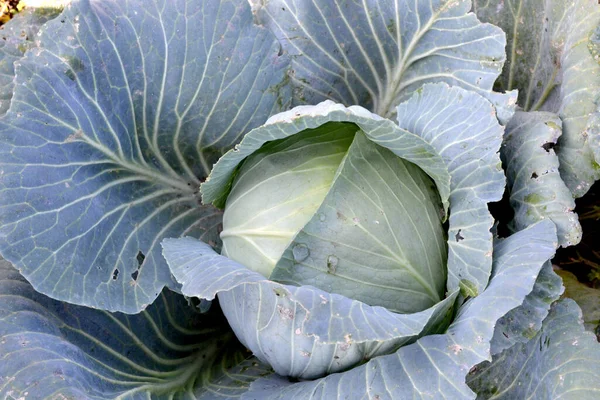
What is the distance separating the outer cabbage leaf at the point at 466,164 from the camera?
1.58 meters

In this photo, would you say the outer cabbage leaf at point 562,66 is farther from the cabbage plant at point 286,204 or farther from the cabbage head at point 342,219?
the cabbage head at point 342,219

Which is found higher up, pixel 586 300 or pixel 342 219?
pixel 342 219

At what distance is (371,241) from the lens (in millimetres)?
1575

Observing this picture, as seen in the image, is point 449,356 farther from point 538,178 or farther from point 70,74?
point 70,74

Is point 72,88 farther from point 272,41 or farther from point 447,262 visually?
point 447,262

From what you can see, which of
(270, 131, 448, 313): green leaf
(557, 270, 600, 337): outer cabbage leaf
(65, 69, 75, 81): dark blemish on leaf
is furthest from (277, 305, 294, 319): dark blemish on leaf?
(557, 270, 600, 337): outer cabbage leaf

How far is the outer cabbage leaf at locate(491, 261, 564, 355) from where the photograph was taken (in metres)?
1.54

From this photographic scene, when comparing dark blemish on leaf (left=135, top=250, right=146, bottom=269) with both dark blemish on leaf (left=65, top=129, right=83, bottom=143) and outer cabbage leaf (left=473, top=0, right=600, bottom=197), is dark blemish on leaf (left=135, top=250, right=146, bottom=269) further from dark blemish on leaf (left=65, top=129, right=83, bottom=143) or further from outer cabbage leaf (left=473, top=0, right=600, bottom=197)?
outer cabbage leaf (left=473, top=0, right=600, bottom=197)

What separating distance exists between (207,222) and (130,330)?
44 centimetres

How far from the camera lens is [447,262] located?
171cm

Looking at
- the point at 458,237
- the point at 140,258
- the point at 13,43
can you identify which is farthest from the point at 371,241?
the point at 13,43

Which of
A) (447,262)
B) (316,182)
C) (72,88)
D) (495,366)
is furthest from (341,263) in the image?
(72,88)

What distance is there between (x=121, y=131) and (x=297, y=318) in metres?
0.85

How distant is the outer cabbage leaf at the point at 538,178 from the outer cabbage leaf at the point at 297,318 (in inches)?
14.7
